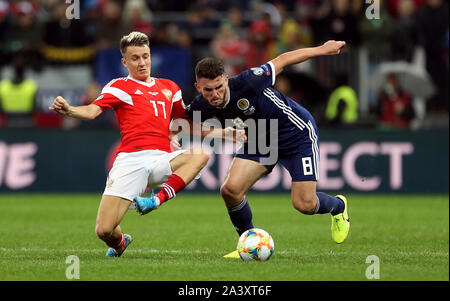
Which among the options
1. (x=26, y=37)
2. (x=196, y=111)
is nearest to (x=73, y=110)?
(x=196, y=111)

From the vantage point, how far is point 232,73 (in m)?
18.6

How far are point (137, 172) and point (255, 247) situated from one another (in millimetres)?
1333

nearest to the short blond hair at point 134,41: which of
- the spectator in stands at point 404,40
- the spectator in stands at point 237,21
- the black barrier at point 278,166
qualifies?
the black barrier at point 278,166

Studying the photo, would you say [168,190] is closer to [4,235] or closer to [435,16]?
[4,235]

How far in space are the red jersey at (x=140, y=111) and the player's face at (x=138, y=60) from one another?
0.29ft

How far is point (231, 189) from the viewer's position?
30.2 feet

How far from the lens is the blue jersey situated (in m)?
8.95

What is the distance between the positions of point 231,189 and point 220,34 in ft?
35.1

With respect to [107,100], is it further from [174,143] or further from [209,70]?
[209,70]

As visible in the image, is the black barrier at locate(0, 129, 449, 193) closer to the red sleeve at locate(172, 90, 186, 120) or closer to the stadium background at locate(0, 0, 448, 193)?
the stadium background at locate(0, 0, 448, 193)
